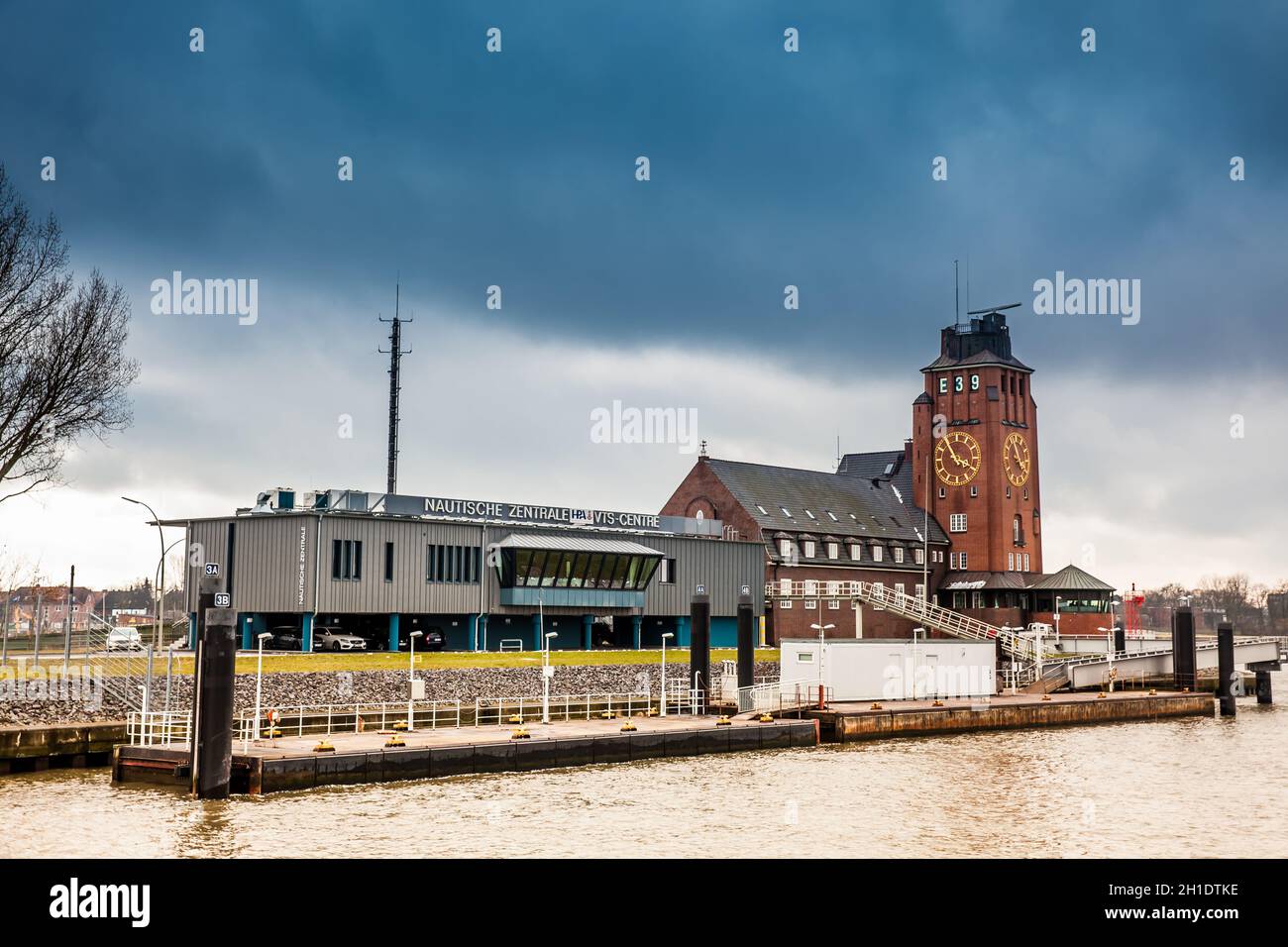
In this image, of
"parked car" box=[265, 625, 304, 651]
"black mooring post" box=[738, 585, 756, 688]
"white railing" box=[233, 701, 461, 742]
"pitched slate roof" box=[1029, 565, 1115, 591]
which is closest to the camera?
"white railing" box=[233, 701, 461, 742]

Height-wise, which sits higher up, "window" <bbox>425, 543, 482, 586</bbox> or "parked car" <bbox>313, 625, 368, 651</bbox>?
"window" <bbox>425, 543, 482, 586</bbox>

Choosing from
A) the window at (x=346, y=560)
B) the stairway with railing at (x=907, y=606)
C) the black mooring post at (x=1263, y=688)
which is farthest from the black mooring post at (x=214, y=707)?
the black mooring post at (x=1263, y=688)

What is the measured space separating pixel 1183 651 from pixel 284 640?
5366cm

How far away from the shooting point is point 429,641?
2982 inches

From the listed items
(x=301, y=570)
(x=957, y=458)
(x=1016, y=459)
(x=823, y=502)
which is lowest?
(x=301, y=570)

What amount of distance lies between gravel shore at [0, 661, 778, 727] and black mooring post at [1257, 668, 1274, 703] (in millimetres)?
34706

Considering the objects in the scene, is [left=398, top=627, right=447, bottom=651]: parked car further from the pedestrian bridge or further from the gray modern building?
the pedestrian bridge

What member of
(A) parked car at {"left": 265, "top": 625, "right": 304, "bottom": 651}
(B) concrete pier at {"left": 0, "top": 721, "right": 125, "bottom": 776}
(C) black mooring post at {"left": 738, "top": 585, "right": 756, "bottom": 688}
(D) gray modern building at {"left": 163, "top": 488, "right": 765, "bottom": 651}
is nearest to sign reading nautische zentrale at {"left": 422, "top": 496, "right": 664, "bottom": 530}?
(D) gray modern building at {"left": 163, "top": 488, "right": 765, "bottom": 651}

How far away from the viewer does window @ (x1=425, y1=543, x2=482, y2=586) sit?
7606cm

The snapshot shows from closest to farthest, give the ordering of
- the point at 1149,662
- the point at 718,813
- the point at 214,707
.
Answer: the point at 214,707
the point at 718,813
the point at 1149,662

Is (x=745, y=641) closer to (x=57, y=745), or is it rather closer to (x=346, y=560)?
(x=346, y=560)

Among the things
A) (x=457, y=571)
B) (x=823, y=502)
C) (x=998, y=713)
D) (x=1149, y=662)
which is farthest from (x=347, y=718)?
(x=823, y=502)
